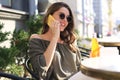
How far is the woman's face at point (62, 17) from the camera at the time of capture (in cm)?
272

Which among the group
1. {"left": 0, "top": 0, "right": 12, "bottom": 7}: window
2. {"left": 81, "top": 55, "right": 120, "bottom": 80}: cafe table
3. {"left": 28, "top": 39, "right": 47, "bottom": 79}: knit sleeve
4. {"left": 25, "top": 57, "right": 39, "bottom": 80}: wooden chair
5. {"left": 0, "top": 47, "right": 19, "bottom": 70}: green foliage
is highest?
{"left": 0, "top": 0, "right": 12, "bottom": 7}: window

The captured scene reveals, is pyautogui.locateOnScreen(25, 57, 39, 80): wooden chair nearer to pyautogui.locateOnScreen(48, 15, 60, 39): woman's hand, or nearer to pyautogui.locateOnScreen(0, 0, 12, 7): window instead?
pyautogui.locateOnScreen(48, 15, 60, 39): woman's hand

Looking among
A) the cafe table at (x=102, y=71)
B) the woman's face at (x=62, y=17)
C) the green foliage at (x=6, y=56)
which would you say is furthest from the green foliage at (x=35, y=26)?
the cafe table at (x=102, y=71)

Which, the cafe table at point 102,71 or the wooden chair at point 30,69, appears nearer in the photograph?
the cafe table at point 102,71

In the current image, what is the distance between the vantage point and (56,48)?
2.80 meters

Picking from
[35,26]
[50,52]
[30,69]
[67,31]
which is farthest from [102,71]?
[35,26]

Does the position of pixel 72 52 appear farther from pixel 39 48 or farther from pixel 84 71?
pixel 84 71

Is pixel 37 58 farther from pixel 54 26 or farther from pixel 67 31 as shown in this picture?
pixel 67 31

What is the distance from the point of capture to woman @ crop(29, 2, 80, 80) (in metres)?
2.58

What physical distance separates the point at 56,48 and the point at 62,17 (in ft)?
0.90

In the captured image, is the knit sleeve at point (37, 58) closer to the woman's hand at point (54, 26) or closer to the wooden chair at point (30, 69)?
the wooden chair at point (30, 69)

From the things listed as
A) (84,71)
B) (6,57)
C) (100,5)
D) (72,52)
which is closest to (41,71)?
(72,52)

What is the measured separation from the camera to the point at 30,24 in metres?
6.76

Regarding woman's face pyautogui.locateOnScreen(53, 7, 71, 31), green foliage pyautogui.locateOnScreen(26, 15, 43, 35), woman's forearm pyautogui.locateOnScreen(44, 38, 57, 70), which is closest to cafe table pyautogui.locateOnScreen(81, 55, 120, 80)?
woman's forearm pyautogui.locateOnScreen(44, 38, 57, 70)
